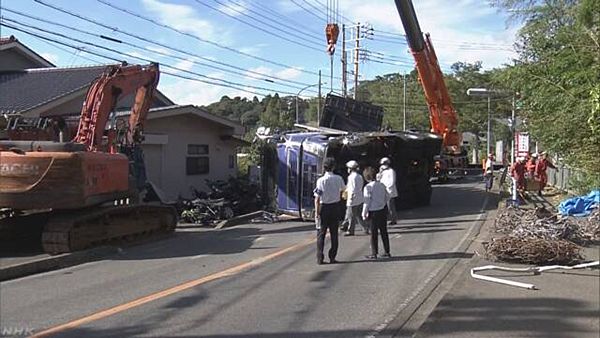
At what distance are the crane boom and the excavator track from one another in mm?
13659

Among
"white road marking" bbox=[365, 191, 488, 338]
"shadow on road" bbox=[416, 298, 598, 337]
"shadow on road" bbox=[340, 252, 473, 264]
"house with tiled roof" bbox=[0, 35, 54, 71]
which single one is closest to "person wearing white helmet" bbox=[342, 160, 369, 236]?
"white road marking" bbox=[365, 191, 488, 338]

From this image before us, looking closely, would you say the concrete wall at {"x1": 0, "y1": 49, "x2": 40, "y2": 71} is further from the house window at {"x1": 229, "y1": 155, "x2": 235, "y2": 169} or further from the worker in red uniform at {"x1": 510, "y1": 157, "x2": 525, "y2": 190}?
the worker in red uniform at {"x1": 510, "y1": 157, "x2": 525, "y2": 190}

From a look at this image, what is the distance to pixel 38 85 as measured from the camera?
78.8ft

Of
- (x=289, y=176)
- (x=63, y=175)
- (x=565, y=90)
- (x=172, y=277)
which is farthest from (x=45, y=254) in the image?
(x=565, y=90)

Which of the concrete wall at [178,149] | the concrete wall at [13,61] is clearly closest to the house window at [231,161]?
the concrete wall at [178,149]

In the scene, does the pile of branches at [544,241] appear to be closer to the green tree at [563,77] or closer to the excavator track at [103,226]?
the green tree at [563,77]

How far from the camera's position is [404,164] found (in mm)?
21344

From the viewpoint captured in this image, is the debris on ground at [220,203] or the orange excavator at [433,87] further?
the orange excavator at [433,87]

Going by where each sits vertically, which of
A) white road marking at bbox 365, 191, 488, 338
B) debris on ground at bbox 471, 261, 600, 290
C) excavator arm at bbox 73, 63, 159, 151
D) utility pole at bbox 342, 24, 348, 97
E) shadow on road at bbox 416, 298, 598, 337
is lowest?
white road marking at bbox 365, 191, 488, 338

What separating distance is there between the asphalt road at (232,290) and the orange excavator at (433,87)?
1377cm

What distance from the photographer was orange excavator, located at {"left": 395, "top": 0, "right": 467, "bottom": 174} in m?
27.0

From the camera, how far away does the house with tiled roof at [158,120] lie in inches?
858

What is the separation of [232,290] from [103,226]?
592cm

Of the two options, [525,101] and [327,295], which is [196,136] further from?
[327,295]
